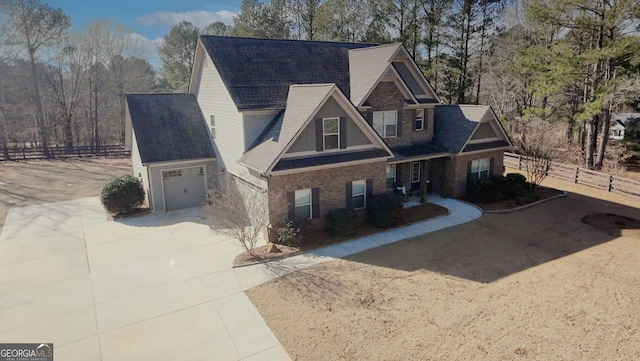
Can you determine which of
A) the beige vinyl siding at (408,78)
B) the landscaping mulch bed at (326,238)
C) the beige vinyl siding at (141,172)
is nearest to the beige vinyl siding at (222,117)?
the beige vinyl siding at (141,172)

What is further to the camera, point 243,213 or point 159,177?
point 159,177

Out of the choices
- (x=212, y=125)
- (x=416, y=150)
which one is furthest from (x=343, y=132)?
(x=212, y=125)

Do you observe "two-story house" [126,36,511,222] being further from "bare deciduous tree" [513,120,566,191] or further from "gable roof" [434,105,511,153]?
"bare deciduous tree" [513,120,566,191]

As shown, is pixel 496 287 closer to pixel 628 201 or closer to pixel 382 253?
pixel 382 253

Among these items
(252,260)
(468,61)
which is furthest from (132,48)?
(252,260)

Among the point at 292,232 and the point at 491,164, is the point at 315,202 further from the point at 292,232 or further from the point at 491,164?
the point at 491,164

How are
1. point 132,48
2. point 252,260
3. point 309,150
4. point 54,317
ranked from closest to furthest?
1. point 54,317
2. point 252,260
3. point 309,150
4. point 132,48
